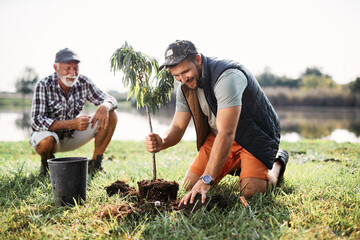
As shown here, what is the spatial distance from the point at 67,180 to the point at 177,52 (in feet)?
5.24

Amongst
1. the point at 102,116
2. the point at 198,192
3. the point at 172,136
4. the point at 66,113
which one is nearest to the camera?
the point at 198,192

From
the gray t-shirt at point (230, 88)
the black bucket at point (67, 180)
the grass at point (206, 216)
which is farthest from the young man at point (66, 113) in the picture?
the gray t-shirt at point (230, 88)

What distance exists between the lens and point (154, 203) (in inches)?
97.3

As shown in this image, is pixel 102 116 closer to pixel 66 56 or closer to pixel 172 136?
pixel 66 56

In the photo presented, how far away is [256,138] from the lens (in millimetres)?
2947

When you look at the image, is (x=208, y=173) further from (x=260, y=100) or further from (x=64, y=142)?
(x=64, y=142)

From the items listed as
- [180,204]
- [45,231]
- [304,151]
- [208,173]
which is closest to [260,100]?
[208,173]

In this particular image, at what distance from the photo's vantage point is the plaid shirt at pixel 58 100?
3873 mm

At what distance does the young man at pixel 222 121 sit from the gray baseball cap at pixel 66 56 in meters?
1.72

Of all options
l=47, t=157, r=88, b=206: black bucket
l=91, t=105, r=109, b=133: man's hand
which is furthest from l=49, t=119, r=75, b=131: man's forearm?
l=47, t=157, r=88, b=206: black bucket

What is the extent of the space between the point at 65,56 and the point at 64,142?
4.27 ft

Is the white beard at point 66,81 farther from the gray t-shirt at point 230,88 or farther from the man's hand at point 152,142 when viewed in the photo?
the gray t-shirt at point 230,88

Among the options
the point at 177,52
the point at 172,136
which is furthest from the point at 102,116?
the point at 177,52

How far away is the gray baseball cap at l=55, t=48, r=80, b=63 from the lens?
3820 mm
